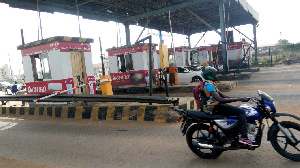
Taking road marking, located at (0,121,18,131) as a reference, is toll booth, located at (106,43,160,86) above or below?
above

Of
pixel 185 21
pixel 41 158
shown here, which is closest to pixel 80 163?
pixel 41 158

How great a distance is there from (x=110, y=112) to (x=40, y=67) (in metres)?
5.00

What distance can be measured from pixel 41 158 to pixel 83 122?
2.99 meters

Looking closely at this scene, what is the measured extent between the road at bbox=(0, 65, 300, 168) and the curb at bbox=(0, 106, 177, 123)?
0.30m

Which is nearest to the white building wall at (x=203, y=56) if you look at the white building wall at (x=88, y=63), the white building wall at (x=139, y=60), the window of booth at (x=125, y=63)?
the white building wall at (x=139, y=60)

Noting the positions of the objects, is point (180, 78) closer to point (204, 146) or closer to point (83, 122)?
point (83, 122)

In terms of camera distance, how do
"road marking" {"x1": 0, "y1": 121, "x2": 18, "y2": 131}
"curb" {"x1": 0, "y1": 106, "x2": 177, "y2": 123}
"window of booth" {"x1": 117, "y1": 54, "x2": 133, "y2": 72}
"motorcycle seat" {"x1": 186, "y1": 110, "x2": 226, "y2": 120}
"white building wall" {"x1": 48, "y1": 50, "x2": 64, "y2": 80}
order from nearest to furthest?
"motorcycle seat" {"x1": 186, "y1": 110, "x2": 226, "y2": 120}
"curb" {"x1": 0, "y1": 106, "x2": 177, "y2": 123}
"road marking" {"x1": 0, "y1": 121, "x2": 18, "y2": 131}
"white building wall" {"x1": 48, "y1": 50, "x2": 64, "y2": 80}
"window of booth" {"x1": 117, "y1": 54, "x2": 133, "y2": 72}

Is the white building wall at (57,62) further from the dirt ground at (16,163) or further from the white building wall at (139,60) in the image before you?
the white building wall at (139,60)

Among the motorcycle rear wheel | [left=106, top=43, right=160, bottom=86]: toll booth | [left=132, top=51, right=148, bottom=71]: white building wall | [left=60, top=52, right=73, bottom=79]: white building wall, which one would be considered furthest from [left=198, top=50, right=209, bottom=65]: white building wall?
the motorcycle rear wheel

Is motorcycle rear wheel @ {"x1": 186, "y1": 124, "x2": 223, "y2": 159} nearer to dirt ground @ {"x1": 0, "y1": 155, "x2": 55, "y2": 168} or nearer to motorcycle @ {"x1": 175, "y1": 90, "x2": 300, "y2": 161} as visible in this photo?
motorcycle @ {"x1": 175, "y1": 90, "x2": 300, "y2": 161}

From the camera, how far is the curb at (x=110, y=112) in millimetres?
6741

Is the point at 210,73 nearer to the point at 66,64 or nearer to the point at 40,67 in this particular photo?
the point at 66,64

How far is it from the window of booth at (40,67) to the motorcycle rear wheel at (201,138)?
26.7ft

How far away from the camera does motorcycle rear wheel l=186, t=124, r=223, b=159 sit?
13.0ft
